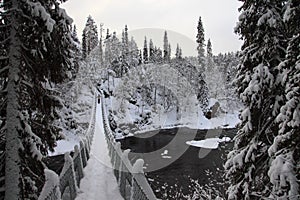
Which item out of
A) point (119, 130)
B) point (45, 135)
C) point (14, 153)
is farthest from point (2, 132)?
point (119, 130)

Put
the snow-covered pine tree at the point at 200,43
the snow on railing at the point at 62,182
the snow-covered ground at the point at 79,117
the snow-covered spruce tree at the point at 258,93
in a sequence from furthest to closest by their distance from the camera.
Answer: the snow-covered pine tree at the point at 200,43, the snow-covered ground at the point at 79,117, the snow-covered spruce tree at the point at 258,93, the snow on railing at the point at 62,182

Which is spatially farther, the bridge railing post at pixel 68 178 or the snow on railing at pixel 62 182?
the bridge railing post at pixel 68 178

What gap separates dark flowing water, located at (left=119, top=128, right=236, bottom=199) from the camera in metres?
19.2

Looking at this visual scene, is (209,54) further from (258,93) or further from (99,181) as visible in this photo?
(258,93)

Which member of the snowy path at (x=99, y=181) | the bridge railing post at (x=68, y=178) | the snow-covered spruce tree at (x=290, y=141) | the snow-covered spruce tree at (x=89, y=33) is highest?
the snow-covered spruce tree at (x=89, y=33)

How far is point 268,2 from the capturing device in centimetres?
677

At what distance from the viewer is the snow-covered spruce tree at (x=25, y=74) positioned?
15.6ft

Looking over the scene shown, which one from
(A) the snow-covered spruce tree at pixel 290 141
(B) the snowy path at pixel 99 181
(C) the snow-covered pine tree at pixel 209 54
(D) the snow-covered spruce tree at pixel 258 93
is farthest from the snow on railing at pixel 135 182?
(C) the snow-covered pine tree at pixel 209 54

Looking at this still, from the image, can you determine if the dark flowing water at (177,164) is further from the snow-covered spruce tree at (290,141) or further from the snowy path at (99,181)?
the snow-covered spruce tree at (290,141)

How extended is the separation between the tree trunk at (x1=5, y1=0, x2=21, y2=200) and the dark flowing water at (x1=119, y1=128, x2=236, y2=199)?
987cm

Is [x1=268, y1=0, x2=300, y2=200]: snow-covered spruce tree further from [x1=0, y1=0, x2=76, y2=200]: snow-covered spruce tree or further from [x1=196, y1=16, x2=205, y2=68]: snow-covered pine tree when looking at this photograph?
[x1=196, y1=16, x2=205, y2=68]: snow-covered pine tree

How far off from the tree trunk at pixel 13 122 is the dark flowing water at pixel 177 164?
9867mm

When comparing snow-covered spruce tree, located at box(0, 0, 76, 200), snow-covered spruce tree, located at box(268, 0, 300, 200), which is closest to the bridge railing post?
snow-covered spruce tree, located at box(0, 0, 76, 200)

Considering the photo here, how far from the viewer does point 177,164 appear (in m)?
26.2
